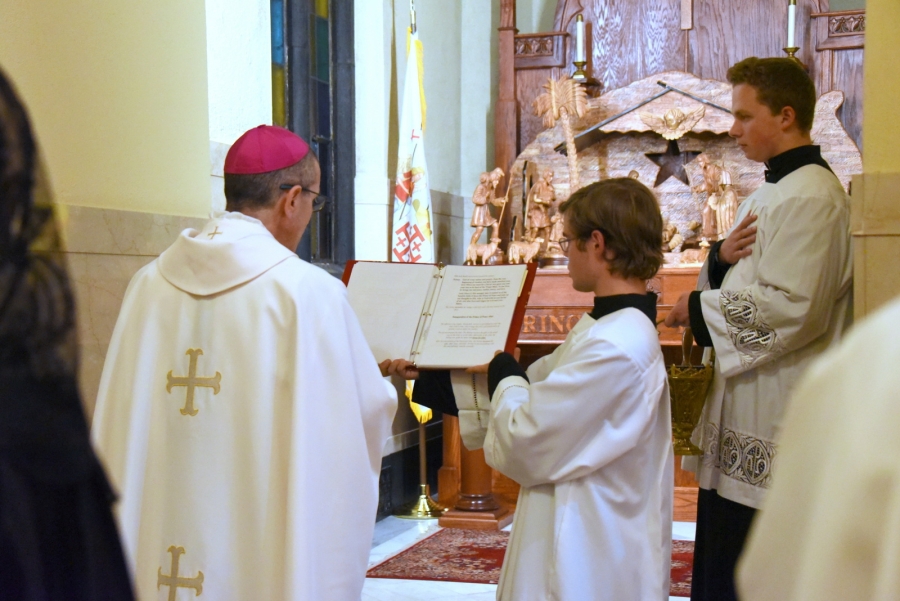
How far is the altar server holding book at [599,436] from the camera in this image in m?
2.55

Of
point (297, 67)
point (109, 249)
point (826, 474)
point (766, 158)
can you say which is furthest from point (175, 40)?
point (826, 474)

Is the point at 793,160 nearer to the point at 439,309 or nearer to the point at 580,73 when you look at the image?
the point at 439,309

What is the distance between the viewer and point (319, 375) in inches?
101

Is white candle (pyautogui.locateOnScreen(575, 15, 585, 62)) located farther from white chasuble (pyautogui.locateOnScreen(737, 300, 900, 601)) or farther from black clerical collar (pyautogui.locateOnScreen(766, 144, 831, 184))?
white chasuble (pyautogui.locateOnScreen(737, 300, 900, 601))

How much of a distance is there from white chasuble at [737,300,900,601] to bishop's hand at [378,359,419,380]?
2266mm

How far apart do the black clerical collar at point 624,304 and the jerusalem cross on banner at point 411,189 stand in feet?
12.9

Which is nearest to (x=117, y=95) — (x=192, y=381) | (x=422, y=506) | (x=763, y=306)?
(x=192, y=381)

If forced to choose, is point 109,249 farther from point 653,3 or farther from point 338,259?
point 653,3

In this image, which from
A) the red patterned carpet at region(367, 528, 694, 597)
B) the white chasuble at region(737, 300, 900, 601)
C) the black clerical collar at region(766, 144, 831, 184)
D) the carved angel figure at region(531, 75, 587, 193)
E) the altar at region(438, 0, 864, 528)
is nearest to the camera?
the white chasuble at region(737, 300, 900, 601)

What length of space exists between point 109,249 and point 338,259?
3289mm

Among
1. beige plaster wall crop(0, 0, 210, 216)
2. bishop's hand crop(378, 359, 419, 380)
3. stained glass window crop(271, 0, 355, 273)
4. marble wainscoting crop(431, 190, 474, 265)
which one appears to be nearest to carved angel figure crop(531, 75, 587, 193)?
marble wainscoting crop(431, 190, 474, 265)

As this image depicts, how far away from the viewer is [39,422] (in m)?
0.85

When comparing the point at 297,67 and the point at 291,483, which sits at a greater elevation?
the point at 297,67

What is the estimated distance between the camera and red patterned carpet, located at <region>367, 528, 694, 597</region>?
17.5 feet
